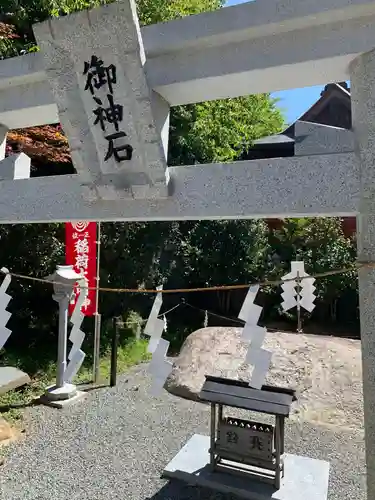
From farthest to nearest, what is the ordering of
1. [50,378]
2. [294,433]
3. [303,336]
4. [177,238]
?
Answer: [177,238] < [303,336] < [50,378] < [294,433]

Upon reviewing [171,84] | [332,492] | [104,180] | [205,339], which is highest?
[171,84]

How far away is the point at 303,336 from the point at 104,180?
6668mm

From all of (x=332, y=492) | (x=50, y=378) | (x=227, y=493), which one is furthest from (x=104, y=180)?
(x=50, y=378)

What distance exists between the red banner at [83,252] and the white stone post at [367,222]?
5.51 metres

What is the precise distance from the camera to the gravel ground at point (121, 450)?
4.29 meters

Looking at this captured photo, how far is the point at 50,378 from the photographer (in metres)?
7.68

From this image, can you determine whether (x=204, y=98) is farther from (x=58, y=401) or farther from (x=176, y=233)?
(x=176, y=233)

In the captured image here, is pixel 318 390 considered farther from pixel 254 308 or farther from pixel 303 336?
pixel 254 308

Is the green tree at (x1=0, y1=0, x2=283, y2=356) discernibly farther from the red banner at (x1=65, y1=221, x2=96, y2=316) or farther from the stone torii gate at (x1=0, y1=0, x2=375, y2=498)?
the stone torii gate at (x1=0, y1=0, x2=375, y2=498)

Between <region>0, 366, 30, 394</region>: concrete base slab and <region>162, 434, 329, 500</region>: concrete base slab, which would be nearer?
<region>162, 434, 329, 500</region>: concrete base slab

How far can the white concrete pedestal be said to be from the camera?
6.43m

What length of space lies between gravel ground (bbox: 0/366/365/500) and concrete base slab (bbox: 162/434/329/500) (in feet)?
0.40

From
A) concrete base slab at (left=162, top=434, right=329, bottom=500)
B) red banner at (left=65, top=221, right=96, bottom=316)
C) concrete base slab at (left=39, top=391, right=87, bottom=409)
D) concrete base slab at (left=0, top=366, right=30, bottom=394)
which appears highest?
red banner at (left=65, top=221, right=96, bottom=316)

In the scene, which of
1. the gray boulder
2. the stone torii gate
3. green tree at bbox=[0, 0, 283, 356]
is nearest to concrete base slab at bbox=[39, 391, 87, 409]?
the gray boulder
